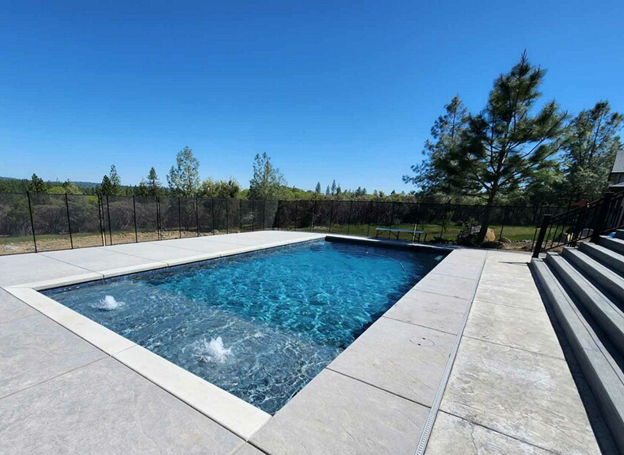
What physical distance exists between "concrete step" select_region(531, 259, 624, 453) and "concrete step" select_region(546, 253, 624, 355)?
0.34ft

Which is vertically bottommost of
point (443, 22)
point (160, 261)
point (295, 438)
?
point (160, 261)

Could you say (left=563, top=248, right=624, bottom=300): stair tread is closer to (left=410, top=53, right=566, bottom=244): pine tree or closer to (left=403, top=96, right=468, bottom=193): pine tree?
(left=410, top=53, right=566, bottom=244): pine tree

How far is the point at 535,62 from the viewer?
31.8 feet

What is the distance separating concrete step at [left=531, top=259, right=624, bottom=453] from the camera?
1.75 m

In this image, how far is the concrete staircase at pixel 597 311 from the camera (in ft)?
6.41

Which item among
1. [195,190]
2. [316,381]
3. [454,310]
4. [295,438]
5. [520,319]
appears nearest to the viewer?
[295,438]

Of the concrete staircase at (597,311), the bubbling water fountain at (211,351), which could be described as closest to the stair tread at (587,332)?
the concrete staircase at (597,311)

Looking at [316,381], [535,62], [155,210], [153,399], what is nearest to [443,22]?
[535,62]

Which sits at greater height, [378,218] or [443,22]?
[443,22]

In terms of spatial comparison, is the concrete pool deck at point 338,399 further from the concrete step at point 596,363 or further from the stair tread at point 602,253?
the stair tread at point 602,253

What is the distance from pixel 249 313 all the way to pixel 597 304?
15.7ft

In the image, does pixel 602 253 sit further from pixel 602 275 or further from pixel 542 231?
pixel 542 231

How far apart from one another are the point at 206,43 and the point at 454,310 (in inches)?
A: 469

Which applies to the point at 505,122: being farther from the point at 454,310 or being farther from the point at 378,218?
the point at 454,310
